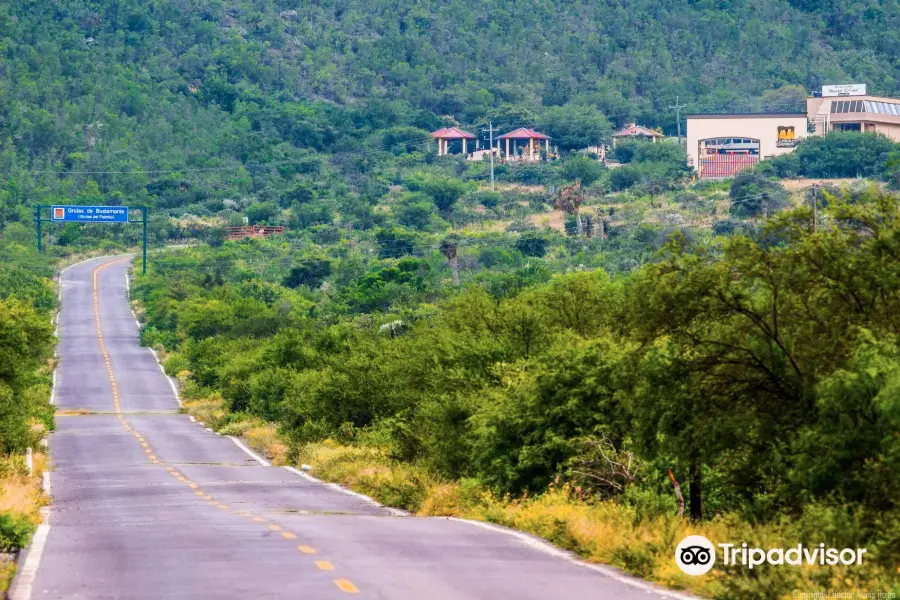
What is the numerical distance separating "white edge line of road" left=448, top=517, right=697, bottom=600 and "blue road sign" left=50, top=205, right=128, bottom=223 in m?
124

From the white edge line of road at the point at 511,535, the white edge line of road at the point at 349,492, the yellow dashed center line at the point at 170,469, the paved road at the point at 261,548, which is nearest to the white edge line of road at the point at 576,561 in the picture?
the white edge line of road at the point at 511,535

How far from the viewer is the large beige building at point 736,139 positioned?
18962 cm

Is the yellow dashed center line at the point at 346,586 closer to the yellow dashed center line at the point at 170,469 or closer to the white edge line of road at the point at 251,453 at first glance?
the yellow dashed center line at the point at 170,469

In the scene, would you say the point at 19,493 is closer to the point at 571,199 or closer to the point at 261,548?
→ the point at 261,548

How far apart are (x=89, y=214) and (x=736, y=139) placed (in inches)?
3304

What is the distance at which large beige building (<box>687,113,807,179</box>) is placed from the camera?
189625mm

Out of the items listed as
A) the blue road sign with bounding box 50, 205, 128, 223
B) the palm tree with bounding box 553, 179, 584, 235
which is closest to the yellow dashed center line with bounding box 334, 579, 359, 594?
the blue road sign with bounding box 50, 205, 128, 223

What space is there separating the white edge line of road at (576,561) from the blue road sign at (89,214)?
12411cm

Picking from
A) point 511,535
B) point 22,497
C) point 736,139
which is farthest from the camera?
point 736,139

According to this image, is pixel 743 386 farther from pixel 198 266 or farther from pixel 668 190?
pixel 668 190

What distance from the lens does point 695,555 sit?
672 inches

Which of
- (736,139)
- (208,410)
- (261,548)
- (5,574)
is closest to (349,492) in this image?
(261,548)

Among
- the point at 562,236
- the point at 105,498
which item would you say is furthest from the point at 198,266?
the point at 105,498

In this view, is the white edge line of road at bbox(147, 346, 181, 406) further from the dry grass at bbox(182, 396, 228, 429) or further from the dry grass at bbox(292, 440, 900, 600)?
the dry grass at bbox(292, 440, 900, 600)
